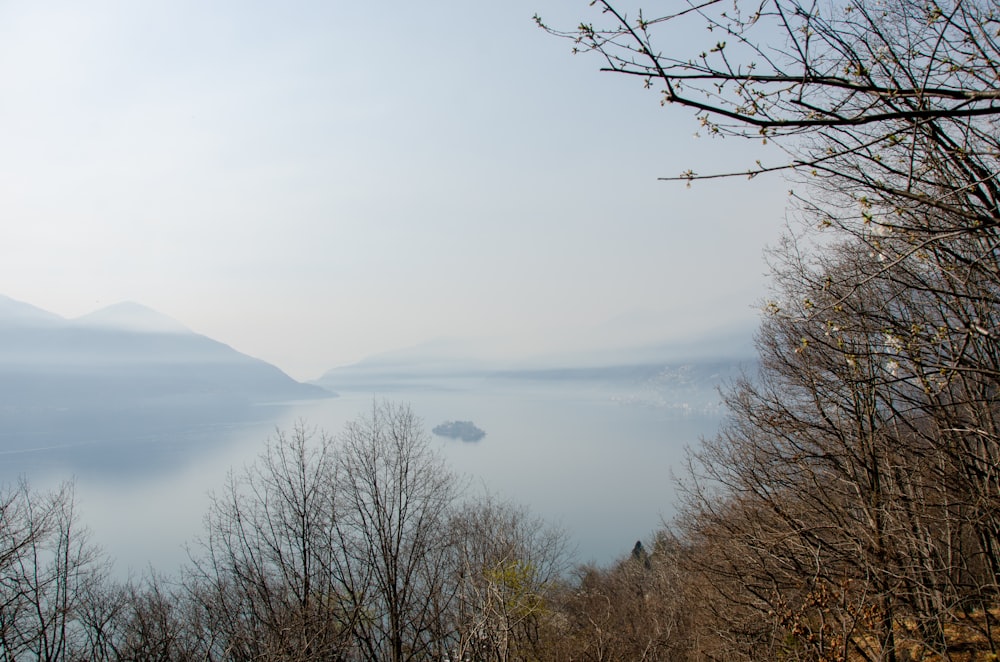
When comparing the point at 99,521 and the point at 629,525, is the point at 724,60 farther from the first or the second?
the point at 99,521

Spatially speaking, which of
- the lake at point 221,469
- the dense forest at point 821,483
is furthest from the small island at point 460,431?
the dense forest at point 821,483

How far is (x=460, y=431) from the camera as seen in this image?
15812 cm

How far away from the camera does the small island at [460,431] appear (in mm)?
155250

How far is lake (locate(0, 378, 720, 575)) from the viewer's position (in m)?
58.7

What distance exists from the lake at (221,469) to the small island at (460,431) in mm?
4897

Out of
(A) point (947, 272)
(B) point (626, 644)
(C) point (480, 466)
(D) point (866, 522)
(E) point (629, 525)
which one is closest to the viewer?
(A) point (947, 272)

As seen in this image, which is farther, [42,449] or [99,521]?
[42,449]


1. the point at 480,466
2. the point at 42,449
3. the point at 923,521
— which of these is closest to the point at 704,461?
the point at 923,521

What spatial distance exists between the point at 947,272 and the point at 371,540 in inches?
561

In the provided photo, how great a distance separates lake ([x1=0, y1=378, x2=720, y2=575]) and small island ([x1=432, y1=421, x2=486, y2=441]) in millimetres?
4897

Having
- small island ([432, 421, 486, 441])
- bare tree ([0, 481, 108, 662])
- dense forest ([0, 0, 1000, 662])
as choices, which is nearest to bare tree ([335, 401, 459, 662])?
dense forest ([0, 0, 1000, 662])

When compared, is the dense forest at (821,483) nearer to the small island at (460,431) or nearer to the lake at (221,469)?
the lake at (221,469)

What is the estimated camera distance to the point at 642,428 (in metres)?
190

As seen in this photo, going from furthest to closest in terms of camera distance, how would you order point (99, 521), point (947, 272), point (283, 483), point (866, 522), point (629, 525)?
point (629, 525) < point (99, 521) < point (283, 483) < point (866, 522) < point (947, 272)
